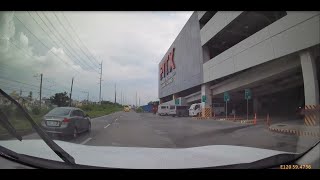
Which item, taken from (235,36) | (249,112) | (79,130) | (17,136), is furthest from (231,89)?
(17,136)

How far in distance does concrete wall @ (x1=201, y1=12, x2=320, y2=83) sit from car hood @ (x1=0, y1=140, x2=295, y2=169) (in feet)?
6.56

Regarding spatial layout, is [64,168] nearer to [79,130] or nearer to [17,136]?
[17,136]

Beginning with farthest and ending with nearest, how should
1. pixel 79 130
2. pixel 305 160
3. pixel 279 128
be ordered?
pixel 279 128
pixel 79 130
pixel 305 160

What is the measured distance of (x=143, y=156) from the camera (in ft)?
12.5

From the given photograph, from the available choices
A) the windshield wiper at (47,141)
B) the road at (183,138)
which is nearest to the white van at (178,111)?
the road at (183,138)

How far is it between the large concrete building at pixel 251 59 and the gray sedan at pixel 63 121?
12.5ft

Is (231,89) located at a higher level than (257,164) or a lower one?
higher

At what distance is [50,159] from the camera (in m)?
3.21

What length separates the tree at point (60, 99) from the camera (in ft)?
18.3

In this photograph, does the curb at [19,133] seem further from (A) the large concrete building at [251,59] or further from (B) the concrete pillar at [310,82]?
(B) the concrete pillar at [310,82]
